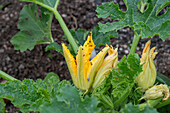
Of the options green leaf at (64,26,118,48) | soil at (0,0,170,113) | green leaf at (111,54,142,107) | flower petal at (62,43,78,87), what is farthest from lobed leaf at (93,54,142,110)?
soil at (0,0,170,113)

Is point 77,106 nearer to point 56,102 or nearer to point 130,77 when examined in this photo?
point 56,102

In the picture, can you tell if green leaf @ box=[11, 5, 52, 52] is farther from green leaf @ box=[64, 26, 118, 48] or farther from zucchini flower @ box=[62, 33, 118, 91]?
zucchini flower @ box=[62, 33, 118, 91]

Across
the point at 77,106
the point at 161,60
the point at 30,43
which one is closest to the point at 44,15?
the point at 30,43

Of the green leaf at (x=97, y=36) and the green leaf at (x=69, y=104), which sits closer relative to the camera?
the green leaf at (x=69, y=104)

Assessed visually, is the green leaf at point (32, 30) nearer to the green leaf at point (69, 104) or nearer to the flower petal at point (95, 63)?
the flower petal at point (95, 63)

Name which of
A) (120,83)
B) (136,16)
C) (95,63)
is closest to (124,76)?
(120,83)

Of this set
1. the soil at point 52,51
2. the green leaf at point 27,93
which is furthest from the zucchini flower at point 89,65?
the soil at point 52,51
